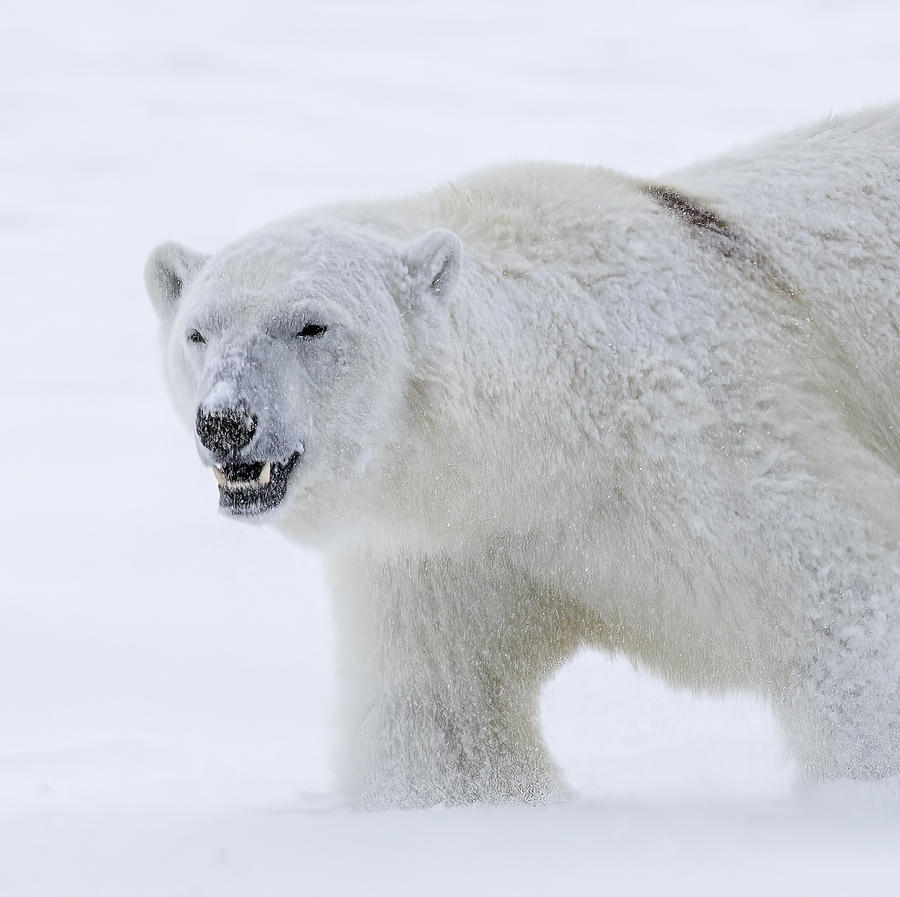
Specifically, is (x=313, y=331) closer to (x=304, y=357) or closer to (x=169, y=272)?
(x=304, y=357)

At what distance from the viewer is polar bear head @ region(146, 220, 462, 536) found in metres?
3.39

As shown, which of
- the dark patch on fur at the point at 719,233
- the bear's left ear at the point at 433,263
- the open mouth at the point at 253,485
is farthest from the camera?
the dark patch on fur at the point at 719,233

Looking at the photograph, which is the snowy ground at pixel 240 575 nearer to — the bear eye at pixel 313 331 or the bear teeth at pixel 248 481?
the bear teeth at pixel 248 481

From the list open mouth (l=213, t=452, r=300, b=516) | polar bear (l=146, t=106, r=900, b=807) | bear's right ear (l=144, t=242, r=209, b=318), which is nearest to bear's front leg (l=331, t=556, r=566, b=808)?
polar bear (l=146, t=106, r=900, b=807)

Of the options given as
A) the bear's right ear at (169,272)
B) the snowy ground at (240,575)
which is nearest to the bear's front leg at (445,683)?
the snowy ground at (240,575)

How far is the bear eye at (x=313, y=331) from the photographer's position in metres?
3.48

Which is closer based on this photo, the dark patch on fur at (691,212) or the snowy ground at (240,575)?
the snowy ground at (240,575)

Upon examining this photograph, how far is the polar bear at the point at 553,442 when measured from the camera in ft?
11.5

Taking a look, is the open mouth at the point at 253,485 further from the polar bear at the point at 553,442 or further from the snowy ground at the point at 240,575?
the snowy ground at the point at 240,575

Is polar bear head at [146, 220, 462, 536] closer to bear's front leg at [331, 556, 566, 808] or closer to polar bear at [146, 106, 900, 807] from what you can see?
polar bear at [146, 106, 900, 807]

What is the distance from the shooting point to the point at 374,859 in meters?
3.15

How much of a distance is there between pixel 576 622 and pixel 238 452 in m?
1.04

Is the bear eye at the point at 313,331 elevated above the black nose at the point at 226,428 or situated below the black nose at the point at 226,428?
above

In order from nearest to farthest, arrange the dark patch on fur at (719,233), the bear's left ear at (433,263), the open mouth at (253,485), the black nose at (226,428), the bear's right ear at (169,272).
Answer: the black nose at (226,428)
the open mouth at (253,485)
the bear's left ear at (433,263)
the bear's right ear at (169,272)
the dark patch on fur at (719,233)
